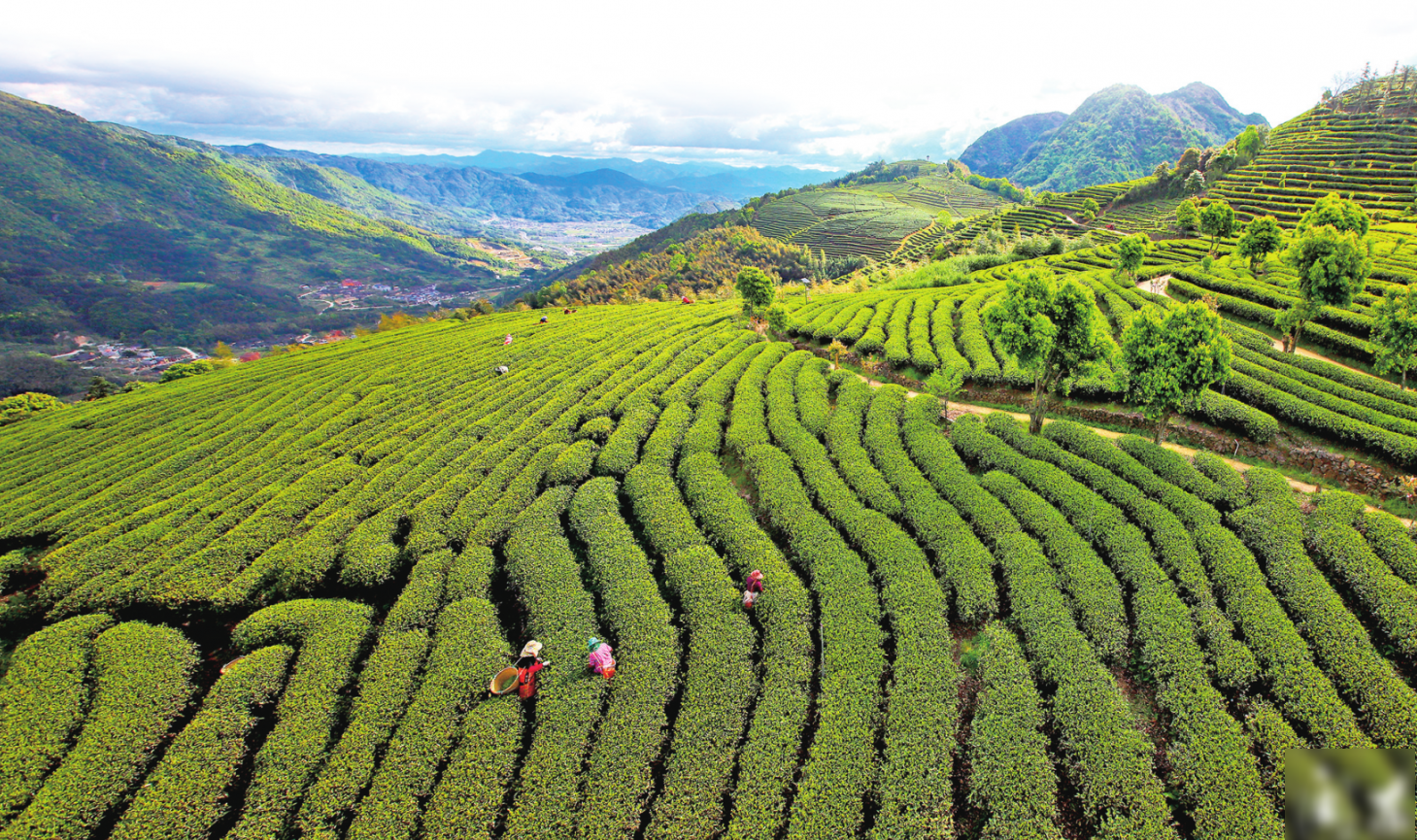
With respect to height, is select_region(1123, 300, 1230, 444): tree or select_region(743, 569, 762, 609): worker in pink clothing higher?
select_region(1123, 300, 1230, 444): tree

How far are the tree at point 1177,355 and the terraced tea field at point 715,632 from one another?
215 cm

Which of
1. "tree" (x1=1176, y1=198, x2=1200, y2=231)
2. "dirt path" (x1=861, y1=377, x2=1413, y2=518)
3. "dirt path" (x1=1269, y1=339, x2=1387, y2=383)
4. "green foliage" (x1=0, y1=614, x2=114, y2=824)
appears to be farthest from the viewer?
"tree" (x1=1176, y1=198, x2=1200, y2=231)

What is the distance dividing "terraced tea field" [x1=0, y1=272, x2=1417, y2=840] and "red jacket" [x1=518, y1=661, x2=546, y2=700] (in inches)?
13.6

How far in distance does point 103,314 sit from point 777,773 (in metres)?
253

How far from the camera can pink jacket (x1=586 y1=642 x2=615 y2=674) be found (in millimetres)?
12977

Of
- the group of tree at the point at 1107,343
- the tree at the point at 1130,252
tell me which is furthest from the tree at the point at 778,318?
the tree at the point at 1130,252

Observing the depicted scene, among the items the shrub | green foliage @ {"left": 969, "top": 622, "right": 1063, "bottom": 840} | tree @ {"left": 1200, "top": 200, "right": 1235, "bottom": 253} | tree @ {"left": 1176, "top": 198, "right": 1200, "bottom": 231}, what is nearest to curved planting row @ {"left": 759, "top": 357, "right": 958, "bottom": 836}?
green foliage @ {"left": 969, "top": 622, "right": 1063, "bottom": 840}

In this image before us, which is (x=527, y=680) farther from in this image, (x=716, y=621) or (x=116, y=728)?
(x=116, y=728)

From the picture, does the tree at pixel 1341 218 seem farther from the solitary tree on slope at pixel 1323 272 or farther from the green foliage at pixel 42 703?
the green foliage at pixel 42 703

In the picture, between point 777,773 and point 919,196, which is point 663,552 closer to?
point 777,773

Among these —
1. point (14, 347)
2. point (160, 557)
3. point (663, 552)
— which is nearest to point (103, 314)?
point (14, 347)

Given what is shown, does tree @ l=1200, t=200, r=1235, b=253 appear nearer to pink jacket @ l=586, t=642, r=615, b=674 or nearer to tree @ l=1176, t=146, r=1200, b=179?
tree @ l=1176, t=146, r=1200, b=179

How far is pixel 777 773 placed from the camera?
34.9 feet

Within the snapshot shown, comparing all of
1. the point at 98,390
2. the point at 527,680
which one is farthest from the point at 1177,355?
the point at 98,390
